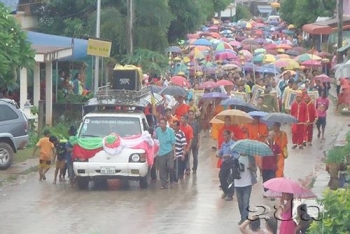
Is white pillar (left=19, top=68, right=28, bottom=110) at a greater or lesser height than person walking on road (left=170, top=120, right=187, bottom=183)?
greater

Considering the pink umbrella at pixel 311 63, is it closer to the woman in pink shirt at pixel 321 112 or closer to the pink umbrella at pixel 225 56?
the pink umbrella at pixel 225 56

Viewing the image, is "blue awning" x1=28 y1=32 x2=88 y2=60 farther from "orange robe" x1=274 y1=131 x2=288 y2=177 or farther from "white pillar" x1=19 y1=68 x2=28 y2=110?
"orange robe" x1=274 y1=131 x2=288 y2=177

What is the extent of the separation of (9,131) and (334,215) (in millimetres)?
15424

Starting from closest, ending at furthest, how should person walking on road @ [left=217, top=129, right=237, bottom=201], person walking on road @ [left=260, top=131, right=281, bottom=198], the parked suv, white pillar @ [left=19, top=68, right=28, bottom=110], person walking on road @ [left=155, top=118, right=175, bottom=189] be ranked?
person walking on road @ [left=260, top=131, right=281, bottom=198] < person walking on road @ [left=217, top=129, right=237, bottom=201] < person walking on road @ [left=155, top=118, right=175, bottom=189] < the parked suv < white pillar @ [left=19, top=68, right=28, bottom=110]

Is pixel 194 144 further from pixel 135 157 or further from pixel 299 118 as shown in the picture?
pixel 299 118

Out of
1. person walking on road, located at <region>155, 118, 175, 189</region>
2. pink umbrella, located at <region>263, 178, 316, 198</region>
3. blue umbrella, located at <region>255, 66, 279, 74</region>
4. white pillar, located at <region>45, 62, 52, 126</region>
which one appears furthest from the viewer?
blue umbrella, located at <region>255, 66, 279, 74</region>

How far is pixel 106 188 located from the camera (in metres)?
22.5

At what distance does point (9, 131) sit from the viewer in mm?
25516

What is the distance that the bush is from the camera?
11.0 metres

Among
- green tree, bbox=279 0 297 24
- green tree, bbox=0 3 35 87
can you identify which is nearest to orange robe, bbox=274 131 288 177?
green tree, bbox=0 3 35 87

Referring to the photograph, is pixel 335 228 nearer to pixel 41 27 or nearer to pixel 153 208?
pixel 153 208

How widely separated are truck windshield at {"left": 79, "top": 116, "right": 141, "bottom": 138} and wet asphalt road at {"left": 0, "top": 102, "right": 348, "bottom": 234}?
1.12 metres

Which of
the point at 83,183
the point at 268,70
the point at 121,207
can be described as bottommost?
the point at 121,207

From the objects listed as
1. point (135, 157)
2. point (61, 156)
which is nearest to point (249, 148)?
point (135, 157)
